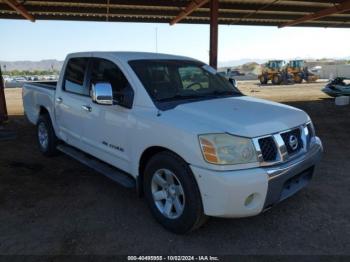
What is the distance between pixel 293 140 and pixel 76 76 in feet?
11.3

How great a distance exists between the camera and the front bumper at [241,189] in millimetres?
3045

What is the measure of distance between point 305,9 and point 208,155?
514 inches

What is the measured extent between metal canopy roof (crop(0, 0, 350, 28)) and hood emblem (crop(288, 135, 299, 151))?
9.11 metres

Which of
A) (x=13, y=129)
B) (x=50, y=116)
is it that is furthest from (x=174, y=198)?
(x=13, y=129)

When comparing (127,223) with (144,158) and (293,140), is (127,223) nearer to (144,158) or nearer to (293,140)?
(144,158)

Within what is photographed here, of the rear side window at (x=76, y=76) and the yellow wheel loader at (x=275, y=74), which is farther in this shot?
the yellow wheel loader at (x=275, y=74)

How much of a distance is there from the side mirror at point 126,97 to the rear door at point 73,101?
0.79 metres

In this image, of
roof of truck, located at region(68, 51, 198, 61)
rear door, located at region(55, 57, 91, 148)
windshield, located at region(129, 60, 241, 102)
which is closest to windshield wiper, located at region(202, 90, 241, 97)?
windshield, located at region(129, 60, 241, 102)

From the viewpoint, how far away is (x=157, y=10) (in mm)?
13125

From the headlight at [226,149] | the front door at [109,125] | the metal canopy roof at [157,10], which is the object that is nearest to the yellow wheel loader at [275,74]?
the metal canopy roof at [157,10]

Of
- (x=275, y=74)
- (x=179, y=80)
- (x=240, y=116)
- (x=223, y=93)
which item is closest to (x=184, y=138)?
(x=240, y=116)

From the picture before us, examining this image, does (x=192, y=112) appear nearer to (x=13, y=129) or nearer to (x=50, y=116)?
(x=50, y=116)

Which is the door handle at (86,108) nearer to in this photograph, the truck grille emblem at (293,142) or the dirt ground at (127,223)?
the dirt ground at (127,223)

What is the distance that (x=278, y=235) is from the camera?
360 centimetres
